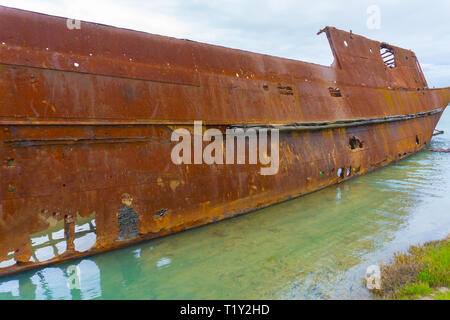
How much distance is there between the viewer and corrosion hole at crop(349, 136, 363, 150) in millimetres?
6761

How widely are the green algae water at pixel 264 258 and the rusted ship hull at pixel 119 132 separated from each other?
0.66ft

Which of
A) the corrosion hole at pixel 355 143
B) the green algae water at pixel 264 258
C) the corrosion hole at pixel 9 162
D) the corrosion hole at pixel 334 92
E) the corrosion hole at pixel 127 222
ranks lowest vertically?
the green algae water at pixel 264 258

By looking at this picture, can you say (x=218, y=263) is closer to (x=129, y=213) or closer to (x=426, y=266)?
(x=129, y=213)

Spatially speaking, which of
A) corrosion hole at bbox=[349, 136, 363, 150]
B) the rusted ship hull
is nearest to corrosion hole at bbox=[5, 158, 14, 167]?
the rusted ship hull

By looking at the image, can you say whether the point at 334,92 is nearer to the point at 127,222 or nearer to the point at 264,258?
the point at 264,258

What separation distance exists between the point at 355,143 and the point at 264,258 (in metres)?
4.73

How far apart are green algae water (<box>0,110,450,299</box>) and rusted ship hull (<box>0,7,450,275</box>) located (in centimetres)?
20
